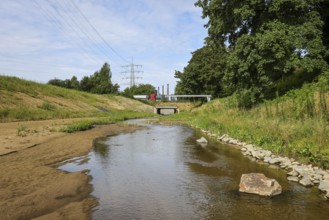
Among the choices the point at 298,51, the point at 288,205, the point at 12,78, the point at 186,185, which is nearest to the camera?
the point at 288,205

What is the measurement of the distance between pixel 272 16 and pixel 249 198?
21456 millimetres

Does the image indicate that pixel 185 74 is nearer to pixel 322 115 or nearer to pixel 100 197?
pixel 322 115

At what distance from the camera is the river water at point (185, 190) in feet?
29.5

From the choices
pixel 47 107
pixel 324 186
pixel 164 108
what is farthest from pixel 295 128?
pixel 164 108

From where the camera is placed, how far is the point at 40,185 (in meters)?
11.1

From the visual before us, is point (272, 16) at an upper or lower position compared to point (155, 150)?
upper

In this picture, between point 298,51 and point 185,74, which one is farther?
point 185,74

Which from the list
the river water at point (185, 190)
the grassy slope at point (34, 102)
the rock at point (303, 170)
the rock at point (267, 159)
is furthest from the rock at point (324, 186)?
the grassy slope at point (34, 102)

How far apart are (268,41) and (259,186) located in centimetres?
1654

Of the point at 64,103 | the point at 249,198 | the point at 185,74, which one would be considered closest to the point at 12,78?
the point at 64,103

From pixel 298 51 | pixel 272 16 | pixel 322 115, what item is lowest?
pixel 322 115

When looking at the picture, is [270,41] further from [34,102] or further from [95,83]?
[95,83]

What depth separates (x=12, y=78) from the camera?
175 ft

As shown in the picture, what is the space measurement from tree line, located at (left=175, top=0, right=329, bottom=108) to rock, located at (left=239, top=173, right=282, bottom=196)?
617 inches
